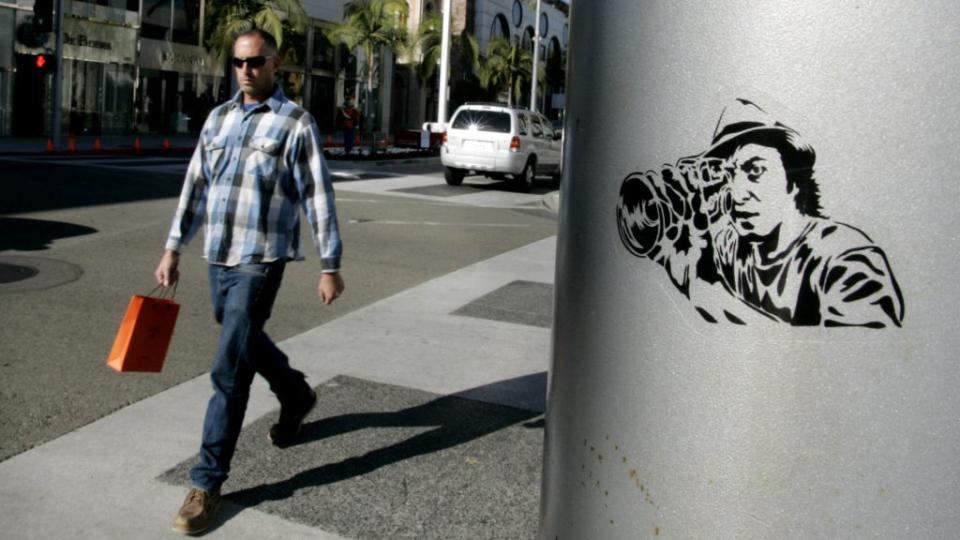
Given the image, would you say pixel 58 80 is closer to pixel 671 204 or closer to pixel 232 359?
pixel 232 359

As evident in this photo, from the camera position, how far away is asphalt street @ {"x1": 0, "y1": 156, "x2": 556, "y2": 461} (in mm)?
5555

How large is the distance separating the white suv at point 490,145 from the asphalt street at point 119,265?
167 centimetres

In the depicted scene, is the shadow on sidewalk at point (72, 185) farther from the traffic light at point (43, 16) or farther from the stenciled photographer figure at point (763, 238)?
the stenciled photographer figure at point (763, 238)

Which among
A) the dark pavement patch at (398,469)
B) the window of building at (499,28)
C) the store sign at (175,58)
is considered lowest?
the dark pavement patch at (398,469)

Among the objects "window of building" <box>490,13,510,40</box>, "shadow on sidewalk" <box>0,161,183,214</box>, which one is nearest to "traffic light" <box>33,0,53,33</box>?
"shadow on sidewalk" <box>0,161,183,214</box>

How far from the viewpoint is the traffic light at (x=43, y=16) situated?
2427 cm

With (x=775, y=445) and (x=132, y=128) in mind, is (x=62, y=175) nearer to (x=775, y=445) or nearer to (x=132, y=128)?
(x=775, y=445)

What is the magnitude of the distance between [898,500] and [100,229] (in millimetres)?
10931

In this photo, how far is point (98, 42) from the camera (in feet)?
113

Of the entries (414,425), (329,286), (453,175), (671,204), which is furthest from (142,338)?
(453,175)

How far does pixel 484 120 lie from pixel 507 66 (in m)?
47.9

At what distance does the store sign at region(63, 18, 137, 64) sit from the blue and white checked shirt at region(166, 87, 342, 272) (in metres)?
31.8

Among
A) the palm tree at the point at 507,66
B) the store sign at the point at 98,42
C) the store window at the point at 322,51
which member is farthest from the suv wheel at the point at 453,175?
the palm tree at the point at 507,66

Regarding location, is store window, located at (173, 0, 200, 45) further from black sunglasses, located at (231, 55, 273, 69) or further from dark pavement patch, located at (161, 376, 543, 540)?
black sunglasses, located at (231, 55, 273, 69)
